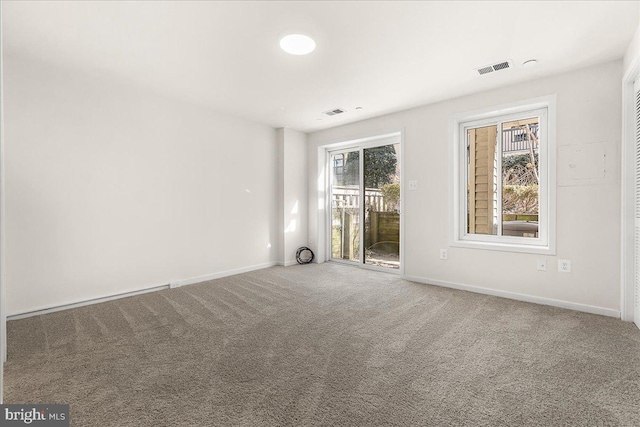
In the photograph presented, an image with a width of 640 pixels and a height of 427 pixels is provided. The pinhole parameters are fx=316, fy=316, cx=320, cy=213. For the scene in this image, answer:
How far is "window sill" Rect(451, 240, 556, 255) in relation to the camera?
3.31 m

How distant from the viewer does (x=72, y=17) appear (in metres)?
2.27

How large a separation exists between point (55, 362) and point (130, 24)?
8.00 feet

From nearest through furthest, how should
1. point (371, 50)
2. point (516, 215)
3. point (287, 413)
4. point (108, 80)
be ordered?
1. point (287, 413)
2. point (371, 50)
3. point (108, 80)
4. point (516, 215)

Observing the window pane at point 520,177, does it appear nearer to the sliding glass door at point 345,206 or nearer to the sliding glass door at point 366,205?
the sliding glass door at point 366,205

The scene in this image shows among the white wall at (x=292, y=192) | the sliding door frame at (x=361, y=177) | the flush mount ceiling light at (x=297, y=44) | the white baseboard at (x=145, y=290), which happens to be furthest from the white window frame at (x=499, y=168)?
the white baseboard at (x=145, y=290)

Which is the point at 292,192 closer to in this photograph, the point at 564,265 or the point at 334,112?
the point at 334,112

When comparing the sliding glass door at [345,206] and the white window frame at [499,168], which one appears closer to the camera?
the white window frame at [499,168]

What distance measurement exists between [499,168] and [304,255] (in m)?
3.33

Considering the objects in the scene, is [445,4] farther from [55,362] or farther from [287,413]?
[55,362]

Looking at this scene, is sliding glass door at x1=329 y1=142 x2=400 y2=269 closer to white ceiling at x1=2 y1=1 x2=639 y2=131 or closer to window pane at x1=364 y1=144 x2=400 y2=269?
window pane at x1=364 y1=144 x2=400 y2=269

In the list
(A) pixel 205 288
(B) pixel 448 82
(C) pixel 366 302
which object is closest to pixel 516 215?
(B) pixel 448 82

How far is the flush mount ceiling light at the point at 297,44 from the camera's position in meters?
2.53

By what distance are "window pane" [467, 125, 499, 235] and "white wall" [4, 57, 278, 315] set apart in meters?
3.16

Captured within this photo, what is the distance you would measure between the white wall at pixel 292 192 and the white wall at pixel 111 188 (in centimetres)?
63
